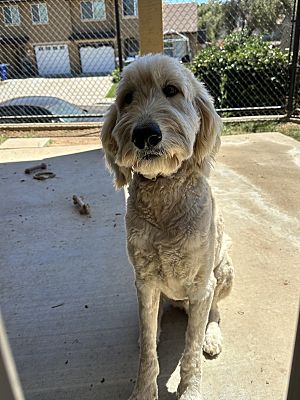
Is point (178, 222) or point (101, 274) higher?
point (178, 222)

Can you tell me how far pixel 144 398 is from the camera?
1801mm

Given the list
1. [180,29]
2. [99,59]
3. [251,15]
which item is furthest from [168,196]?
[251,15]

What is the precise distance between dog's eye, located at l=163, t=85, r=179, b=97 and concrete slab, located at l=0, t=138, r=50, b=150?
4.94 meters

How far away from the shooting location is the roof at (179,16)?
8422mm

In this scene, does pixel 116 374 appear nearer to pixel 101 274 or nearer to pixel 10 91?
pixel 101 274

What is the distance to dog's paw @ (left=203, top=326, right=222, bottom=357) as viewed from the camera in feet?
6.82

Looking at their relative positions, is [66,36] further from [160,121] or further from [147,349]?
[147,349]

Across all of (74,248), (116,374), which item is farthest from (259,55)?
(116,374)

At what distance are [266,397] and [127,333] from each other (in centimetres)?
82

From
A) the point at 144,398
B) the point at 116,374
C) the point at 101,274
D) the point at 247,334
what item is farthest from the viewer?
the point at 101,274

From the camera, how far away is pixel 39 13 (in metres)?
10.6

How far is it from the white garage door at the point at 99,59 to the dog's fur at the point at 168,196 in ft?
28.7

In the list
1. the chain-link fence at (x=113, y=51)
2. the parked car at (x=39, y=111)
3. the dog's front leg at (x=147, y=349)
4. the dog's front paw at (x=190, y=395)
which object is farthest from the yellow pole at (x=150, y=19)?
the dog's front paw at (x=190, y=395)

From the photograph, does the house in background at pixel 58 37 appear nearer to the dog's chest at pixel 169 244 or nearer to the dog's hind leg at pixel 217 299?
the dog's hind leg at pixel 217 299
